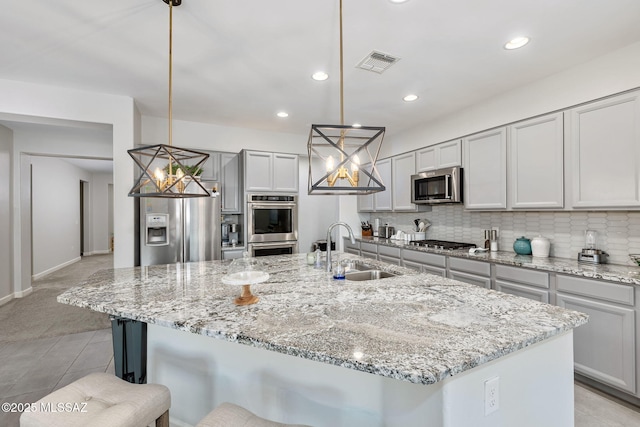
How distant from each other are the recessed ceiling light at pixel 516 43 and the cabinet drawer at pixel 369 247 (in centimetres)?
298

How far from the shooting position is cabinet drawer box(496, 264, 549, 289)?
256 cm

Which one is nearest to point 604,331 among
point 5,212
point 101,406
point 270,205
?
point 101,406

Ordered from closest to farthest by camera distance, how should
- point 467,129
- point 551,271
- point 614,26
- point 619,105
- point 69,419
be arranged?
point 69,419 < point 614,26 < point 619,105 < point 551,271 < point 467,129

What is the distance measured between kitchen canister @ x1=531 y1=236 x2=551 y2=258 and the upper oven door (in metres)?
3.05

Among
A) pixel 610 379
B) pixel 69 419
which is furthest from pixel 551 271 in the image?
pixel 69 419

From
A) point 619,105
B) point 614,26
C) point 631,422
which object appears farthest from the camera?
point 619,105

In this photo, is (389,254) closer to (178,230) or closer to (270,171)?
(270,171)

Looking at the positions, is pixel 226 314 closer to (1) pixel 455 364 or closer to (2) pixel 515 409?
(1) pixel 455 364

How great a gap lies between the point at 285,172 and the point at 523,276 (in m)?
3.36

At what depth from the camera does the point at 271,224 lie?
15.2 feet

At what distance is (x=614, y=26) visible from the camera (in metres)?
2.19

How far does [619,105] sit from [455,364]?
8.90 ft

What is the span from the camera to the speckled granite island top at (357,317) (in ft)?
3.29

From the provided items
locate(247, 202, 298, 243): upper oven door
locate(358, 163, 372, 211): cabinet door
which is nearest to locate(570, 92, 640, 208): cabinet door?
locate(358, 163, 372, 211): cabinet door
